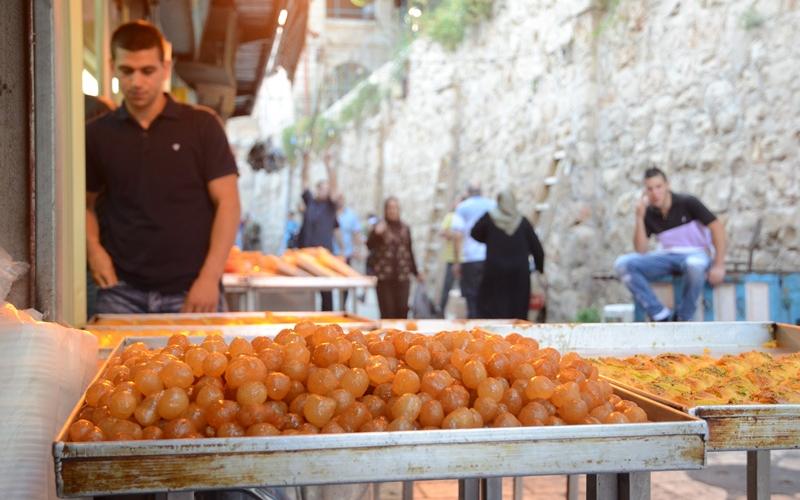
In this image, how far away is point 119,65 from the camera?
3.79 metres

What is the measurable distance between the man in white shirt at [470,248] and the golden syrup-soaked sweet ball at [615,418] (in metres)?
8.02

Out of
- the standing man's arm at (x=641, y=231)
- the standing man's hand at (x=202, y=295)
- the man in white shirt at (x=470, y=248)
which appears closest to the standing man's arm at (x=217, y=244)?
the standing man's hand at (x=202, y=295)

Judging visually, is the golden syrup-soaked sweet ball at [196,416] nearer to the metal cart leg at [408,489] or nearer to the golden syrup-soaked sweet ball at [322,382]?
the golden syrup-soaked sweet ball at [322,382]

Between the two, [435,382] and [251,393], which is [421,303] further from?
[251,393]

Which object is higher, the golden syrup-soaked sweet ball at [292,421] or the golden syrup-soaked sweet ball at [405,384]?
the golden syrup-soaked sweet ball at [405,384]

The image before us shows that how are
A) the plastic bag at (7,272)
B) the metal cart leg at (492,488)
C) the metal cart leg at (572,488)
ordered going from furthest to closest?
the metal cart leg at (572,488)
the metal cart leg at (492,488)
the plastic bag at (7,272)

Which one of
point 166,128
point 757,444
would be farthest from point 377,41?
point 757,444

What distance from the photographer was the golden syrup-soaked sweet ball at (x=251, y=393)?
1516 mm

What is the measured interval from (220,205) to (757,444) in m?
2.75

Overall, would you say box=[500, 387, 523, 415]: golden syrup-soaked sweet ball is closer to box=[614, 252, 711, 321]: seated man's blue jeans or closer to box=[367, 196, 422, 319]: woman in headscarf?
box=[614, 252, 711, 321]: seated man's blue jeans

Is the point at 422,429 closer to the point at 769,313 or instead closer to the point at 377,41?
the point at 769,313

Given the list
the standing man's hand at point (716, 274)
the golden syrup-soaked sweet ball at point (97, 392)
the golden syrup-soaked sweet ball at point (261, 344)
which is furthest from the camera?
the standing man's hand at point (716, 274)

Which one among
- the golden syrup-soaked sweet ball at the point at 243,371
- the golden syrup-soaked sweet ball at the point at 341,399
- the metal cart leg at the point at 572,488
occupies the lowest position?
the metal cart leg at the point at 572,488

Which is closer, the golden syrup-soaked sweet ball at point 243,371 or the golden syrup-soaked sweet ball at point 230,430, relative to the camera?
the golden syrup-soaked sweet ball at point 230,430
